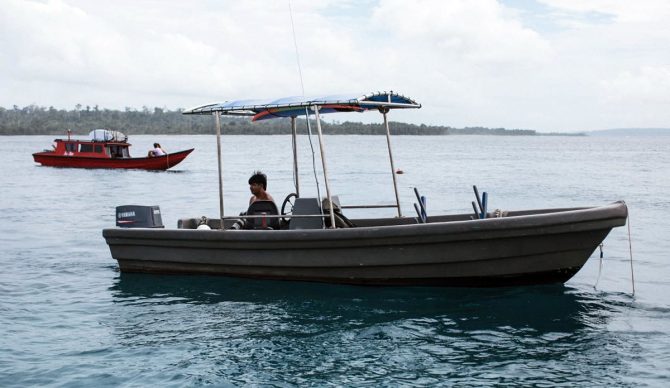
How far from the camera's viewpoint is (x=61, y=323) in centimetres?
972

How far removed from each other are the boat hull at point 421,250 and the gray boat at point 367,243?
0.01 meters

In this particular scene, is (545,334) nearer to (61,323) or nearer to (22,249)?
(61,323)

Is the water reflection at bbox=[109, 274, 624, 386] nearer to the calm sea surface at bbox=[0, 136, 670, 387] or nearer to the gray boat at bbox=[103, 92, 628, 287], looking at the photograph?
the calm sea surface at bbox=[0, 136, 670, 387]

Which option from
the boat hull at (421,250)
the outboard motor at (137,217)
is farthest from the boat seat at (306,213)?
the outboard motor at (137,217)

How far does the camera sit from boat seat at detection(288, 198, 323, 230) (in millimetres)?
10758

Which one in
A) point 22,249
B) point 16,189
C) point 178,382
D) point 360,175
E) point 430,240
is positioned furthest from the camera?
point 360,175

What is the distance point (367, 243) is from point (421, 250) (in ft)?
2.34

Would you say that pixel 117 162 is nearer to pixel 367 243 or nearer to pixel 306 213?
pixel 306 213

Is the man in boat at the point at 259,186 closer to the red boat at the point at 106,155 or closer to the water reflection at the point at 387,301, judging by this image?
the water reflection at the point at 387,301

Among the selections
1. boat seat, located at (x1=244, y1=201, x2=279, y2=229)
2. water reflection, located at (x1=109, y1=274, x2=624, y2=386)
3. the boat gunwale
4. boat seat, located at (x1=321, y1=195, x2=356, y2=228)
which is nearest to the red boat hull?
water reflection, located at (x1=109, y1=274, x2=624, y2=386)

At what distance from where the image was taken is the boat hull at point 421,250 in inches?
370

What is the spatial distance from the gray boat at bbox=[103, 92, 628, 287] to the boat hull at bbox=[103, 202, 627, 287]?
0.5 inches

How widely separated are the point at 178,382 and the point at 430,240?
3765 millimetres

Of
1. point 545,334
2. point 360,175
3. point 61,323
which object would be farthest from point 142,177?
point 545,334
